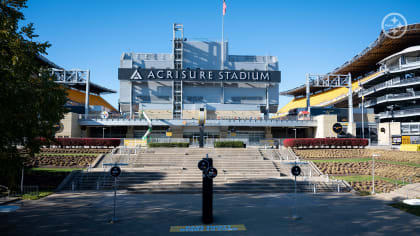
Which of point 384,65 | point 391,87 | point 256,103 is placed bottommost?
point 256,103

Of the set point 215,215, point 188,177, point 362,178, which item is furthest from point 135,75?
point 215,215

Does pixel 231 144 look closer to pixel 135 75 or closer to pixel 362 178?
pixel 362 178

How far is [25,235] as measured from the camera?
10.7 metres

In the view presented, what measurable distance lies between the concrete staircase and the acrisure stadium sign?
28385mm

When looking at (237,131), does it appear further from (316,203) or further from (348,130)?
(316,203)

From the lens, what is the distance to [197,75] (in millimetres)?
57969

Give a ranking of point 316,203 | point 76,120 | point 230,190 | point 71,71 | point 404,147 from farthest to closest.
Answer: point 71,71 < point 76,120 < point 404,147 < point 230,190 < point 316,203

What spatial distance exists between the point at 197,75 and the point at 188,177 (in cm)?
3686

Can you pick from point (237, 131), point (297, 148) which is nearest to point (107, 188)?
point (297, 148)

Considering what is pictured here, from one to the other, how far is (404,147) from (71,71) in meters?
57.9

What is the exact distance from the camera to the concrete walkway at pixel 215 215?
11453 mm

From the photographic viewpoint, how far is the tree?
9.14 m

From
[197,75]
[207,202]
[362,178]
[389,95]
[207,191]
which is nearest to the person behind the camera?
[207,202]

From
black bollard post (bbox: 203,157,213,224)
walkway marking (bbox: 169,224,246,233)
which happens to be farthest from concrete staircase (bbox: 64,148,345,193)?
walkway marking (bbox: 169,224,246,233)
